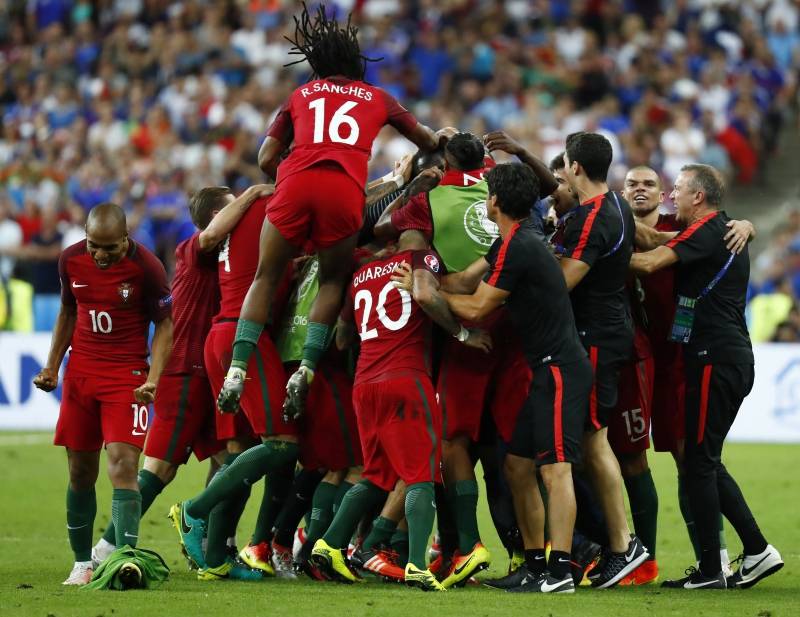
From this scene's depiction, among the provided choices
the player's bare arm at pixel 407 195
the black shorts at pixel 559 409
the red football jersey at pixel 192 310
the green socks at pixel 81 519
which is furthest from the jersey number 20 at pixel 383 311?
the green socks at pixel 81 519

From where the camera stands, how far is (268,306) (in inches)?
329

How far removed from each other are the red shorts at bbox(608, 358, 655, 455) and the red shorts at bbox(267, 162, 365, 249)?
2.06 m

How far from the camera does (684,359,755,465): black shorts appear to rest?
8.29 meters

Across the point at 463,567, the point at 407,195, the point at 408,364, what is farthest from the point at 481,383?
the point at 407,195

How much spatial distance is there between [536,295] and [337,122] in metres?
1.57

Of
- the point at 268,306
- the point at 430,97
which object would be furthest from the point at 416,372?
the point at 430,97

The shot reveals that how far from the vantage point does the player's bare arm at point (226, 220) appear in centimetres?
862

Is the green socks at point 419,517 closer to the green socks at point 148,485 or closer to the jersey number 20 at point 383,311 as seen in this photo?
the jersey number 20 at point 383,311

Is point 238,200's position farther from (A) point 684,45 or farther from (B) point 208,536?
(A) point 684,45

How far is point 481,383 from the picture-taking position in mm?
8445

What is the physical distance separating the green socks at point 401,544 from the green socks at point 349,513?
27.4 inches

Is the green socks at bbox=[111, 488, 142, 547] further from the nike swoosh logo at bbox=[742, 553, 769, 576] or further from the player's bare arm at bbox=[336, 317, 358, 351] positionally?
the nike swoosh logo at bbox=[742, 553, 769, 576]

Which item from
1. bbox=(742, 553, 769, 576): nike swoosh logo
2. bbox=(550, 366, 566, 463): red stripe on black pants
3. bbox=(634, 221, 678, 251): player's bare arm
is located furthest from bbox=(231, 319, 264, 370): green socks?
→ bbox=(742, 553, 769, 576): nike swoosh logo

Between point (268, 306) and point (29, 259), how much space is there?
13.4 meters
